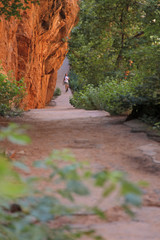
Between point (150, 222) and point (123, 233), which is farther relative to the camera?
point (150, 222)

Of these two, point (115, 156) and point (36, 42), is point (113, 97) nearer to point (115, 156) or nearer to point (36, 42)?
point (115, 156)

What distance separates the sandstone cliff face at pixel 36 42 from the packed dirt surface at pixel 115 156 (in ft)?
20.2

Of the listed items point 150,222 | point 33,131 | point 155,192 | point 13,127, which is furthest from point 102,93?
point 13,127

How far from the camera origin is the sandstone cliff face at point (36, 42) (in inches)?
526

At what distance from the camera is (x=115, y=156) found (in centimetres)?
396

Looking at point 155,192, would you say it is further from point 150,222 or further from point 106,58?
point 106,58

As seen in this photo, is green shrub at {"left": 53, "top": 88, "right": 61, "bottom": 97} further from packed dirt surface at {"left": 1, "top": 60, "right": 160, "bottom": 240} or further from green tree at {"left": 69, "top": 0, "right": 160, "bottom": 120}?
packed dirt surface at {"left": 1, "top": 60, "right": 160, "bottom": 240}

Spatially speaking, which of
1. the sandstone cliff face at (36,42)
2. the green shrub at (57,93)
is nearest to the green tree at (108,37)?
the sandstone cliff face at (36,42)

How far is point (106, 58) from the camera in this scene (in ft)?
49.0

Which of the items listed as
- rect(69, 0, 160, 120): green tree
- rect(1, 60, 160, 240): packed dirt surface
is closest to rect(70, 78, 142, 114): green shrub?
rect(1, 60, 160, 240): packed dirt surface

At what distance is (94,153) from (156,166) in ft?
2.82

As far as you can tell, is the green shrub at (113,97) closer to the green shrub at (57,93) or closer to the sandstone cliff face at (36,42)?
the sandstone cliff face at (36,42)

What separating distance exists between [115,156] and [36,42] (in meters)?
13.5

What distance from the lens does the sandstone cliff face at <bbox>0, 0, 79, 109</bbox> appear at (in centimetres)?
1335
